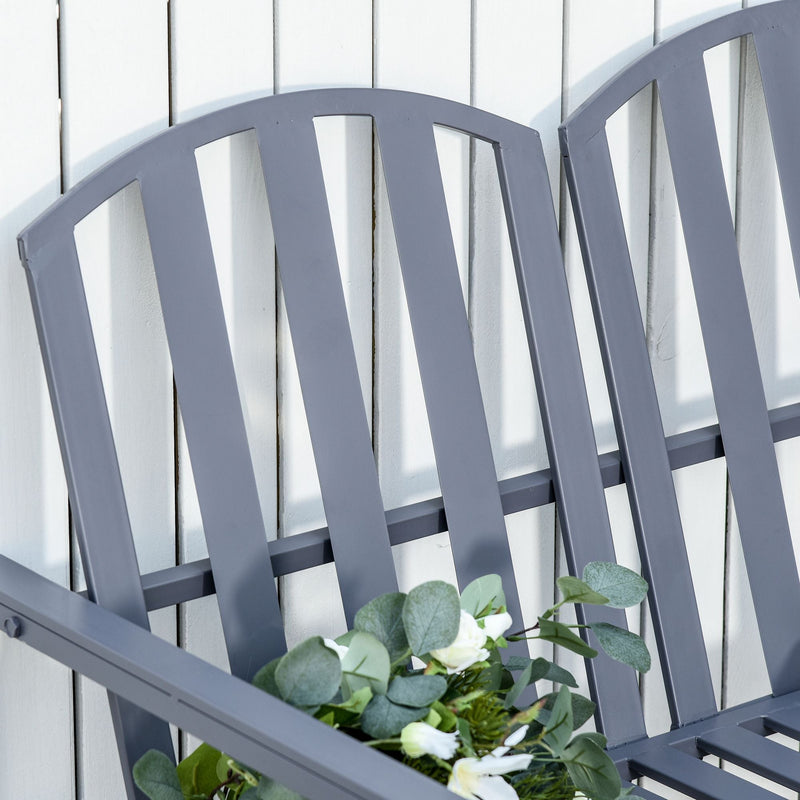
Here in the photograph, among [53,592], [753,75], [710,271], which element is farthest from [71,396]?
[753,75]

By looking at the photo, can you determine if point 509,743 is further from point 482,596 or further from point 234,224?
point 234,224

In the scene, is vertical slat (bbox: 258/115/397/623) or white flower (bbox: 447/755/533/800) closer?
white flower (bbox: 447/755/533/800)

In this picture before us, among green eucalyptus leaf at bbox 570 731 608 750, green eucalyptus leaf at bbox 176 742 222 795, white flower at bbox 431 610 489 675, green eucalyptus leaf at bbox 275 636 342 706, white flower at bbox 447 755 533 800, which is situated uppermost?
white flower at bbox 431 610 489 675

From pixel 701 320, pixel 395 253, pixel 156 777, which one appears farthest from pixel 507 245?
pixel 156 777

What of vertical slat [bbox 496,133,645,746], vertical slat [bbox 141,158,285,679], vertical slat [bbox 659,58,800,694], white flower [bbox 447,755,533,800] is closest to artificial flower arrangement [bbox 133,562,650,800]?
white flower [bbox 447,755,533,800]

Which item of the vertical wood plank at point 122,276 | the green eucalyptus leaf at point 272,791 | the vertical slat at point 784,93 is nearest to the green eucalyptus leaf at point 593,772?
the green eucalyptus leaf at point 272,791

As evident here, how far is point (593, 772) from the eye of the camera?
0.92 metres

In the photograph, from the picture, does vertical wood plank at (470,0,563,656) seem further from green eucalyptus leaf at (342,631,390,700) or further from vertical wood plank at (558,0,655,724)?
green eucalyptus leaf at (342,631,390,700)

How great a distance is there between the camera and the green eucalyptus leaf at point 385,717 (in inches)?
34.4

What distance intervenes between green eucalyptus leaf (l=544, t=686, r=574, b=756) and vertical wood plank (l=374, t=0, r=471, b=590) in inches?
15.0

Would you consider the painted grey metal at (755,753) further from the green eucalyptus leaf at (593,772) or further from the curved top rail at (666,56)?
the curved top rail at (666,56)

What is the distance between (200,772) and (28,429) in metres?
0.34

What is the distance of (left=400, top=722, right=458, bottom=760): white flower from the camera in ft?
2.76

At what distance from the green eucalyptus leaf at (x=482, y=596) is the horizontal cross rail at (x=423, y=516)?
16cm
